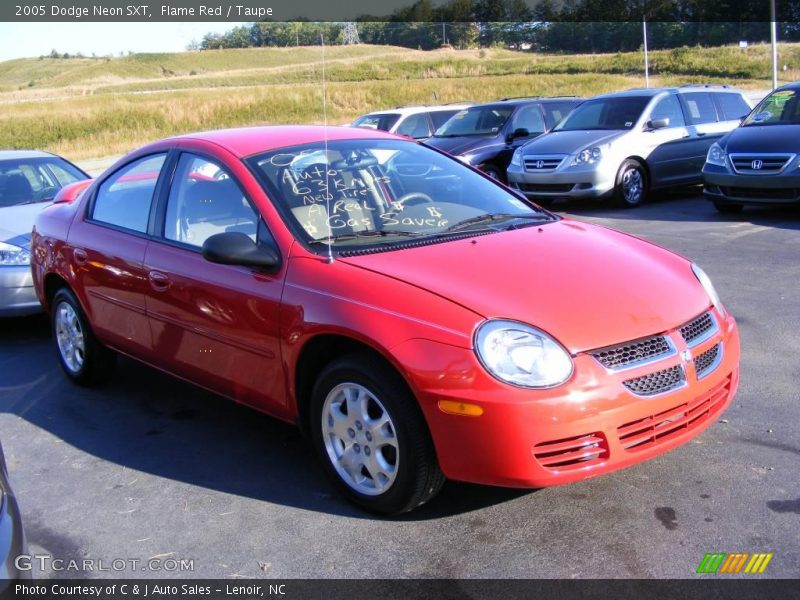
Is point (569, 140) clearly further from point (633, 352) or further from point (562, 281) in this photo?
point (633, 352)

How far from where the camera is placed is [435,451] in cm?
331

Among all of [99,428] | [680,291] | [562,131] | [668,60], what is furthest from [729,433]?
[668,60]

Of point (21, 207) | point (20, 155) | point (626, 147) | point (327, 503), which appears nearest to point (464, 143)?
point (626, 147)

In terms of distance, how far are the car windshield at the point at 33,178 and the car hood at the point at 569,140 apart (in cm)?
648

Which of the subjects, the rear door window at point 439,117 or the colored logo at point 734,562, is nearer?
the colored logo at point 734,562

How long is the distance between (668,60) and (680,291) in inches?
2002

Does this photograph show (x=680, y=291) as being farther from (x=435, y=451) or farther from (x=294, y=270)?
(x=294, y=270)

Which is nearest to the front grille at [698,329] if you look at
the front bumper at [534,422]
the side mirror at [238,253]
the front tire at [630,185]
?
the front bumper at [534,422]

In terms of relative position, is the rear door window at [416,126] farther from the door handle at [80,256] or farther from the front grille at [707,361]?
the front grille at [707,361]

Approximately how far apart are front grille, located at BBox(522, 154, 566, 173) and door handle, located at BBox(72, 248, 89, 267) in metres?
7.97

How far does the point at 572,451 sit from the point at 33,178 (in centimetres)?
694

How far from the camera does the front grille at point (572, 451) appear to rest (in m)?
3.17

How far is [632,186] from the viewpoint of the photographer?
1205cm

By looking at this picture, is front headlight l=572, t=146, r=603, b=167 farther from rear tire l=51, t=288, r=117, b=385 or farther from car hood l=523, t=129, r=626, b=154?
rear tire l=51, t=288, r=117, b=385
